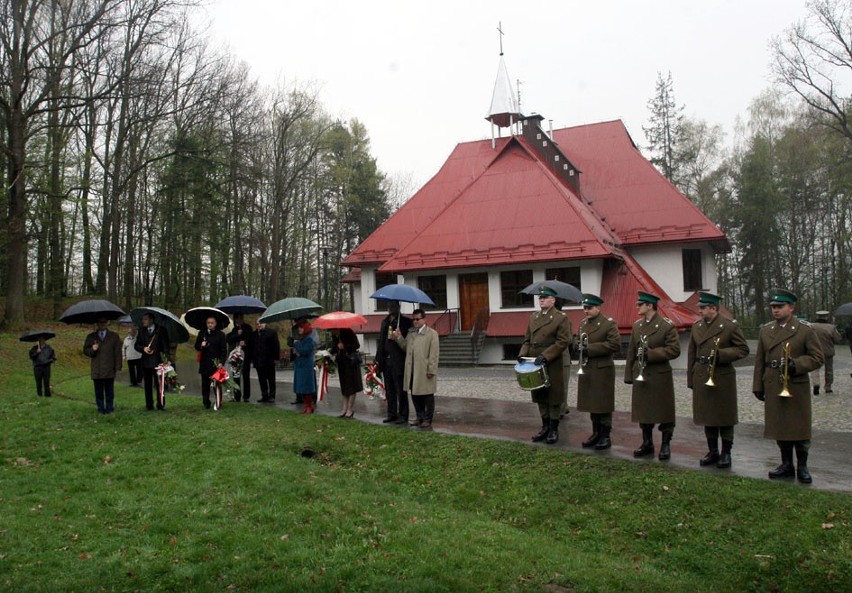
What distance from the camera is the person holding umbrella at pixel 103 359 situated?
528 inches

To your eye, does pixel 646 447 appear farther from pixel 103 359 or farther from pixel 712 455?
pixel 103 359

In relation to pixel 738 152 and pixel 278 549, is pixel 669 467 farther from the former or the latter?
pixel 738 152

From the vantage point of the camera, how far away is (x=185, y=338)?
14.4m

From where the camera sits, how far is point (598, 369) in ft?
31.4

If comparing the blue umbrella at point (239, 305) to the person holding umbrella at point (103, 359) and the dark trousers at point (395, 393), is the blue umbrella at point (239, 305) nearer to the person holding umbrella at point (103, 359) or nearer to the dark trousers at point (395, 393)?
the person holding umbrella at point (103, 359)

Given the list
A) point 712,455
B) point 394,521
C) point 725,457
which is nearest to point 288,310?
point 394,521

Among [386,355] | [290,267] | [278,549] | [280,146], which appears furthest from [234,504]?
[290,267]

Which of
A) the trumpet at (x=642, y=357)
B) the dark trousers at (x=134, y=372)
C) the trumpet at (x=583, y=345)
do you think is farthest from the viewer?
the dark trousers at (x=134, y=372)

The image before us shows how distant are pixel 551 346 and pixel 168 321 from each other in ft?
25.8

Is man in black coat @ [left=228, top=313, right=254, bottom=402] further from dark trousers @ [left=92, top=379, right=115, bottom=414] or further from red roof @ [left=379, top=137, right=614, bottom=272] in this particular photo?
red roof @ [left=379, top=137, right=614, bottom=272]

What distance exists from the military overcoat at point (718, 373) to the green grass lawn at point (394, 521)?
0.78 meters

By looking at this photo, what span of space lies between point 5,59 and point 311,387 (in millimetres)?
20103

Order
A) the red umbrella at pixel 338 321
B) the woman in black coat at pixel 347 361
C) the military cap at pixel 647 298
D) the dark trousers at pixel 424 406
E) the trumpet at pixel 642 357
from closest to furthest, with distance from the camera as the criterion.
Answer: the trumpet at pixel 642 357 → the military cap at pixel 647 298 → the dark trousers at pixel 424 406 → the red umbrella at pixel 338 321 → the woman in black coat at pixel 347 361

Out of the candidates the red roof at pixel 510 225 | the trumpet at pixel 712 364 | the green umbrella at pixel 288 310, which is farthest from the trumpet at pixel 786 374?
the red roof at pixel 510 225
